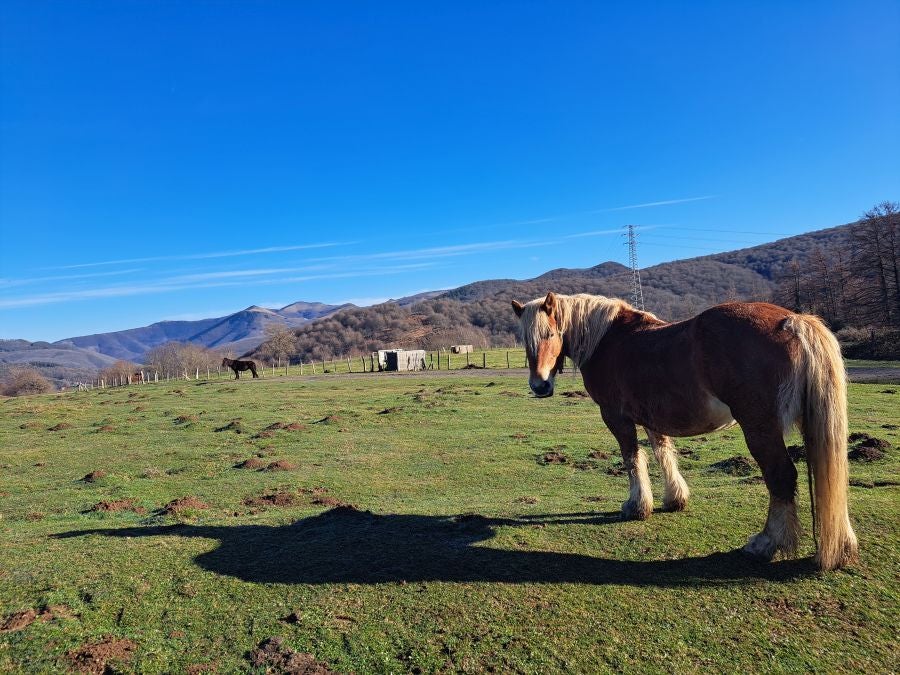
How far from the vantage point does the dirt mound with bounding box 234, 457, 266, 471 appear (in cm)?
1084

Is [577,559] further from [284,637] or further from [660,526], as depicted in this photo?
[284,637]

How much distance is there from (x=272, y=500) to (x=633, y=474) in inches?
215

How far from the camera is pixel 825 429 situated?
3895mm

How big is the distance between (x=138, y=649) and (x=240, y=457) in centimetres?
944

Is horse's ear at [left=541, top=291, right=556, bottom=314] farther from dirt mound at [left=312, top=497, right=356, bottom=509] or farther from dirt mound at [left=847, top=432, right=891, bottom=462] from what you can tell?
dirt mound at [left=847, top=432, right=891, bottom=462]

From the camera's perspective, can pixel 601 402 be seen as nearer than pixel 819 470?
No

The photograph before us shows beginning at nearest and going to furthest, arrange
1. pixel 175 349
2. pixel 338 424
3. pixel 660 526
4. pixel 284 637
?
pixel 284 637, pixel 660 526, pixel 338 424, pixel 175 349

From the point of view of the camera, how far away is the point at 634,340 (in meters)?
5.26

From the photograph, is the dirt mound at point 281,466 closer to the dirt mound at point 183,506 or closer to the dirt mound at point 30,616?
the dirt mound at point 183,506

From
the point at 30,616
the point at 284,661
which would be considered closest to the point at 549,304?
the point at 284,661

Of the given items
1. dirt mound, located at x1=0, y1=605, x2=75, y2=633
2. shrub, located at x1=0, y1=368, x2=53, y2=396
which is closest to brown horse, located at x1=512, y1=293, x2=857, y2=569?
dirt mound, located at x1=0, y1=605, x2=75, y2=633

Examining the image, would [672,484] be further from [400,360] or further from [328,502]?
[400,360]

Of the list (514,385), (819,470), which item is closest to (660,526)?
(819,470)

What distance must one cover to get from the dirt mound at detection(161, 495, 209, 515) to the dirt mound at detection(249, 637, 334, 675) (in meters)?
4.58
